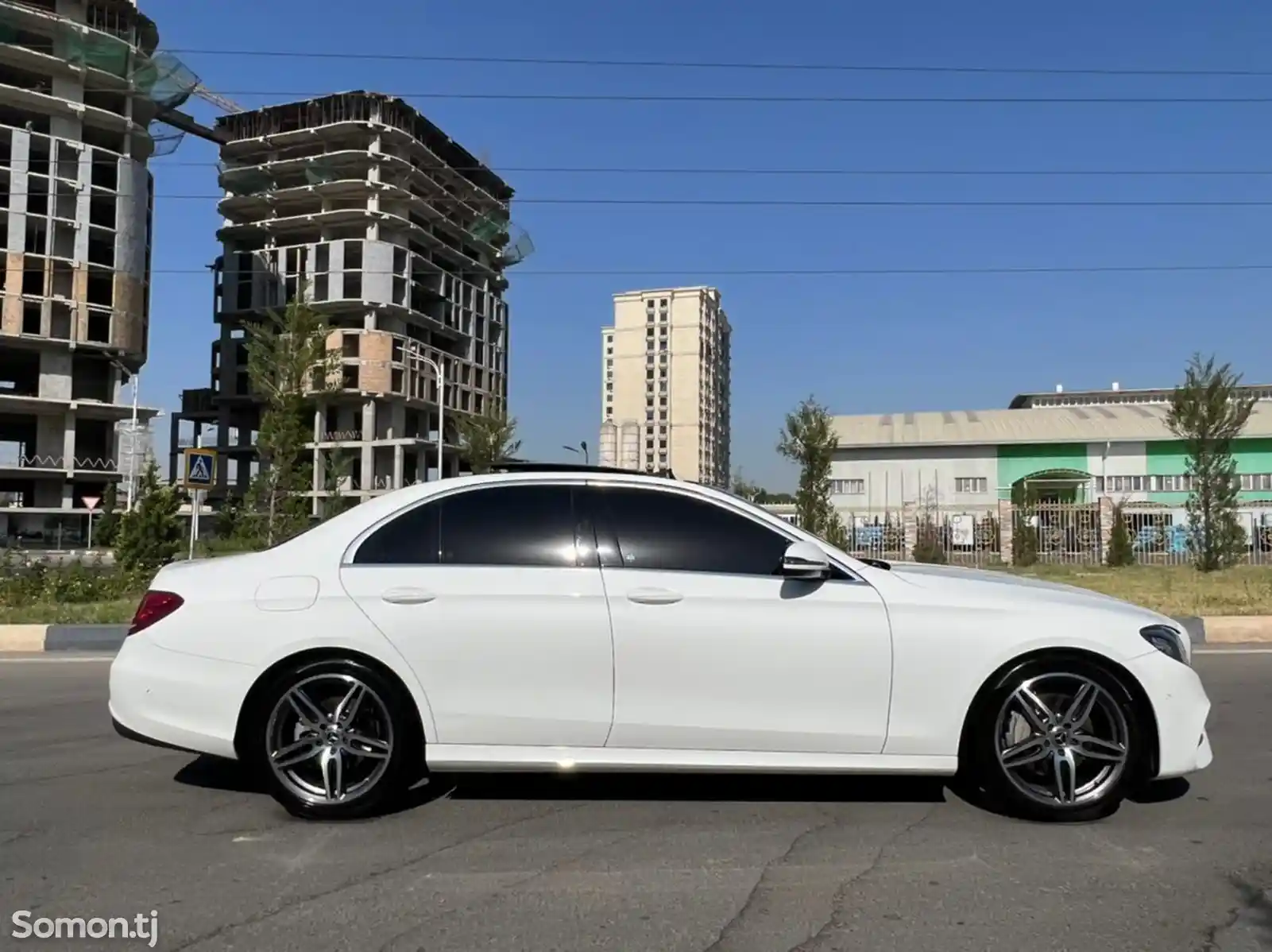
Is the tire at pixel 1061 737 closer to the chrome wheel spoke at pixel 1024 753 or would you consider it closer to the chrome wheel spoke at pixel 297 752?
the chrome wheel spoke at pixel 1024 753

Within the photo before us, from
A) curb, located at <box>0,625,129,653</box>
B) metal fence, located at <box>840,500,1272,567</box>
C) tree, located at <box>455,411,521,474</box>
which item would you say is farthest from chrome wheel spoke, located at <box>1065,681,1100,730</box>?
tree, located at <box>455,411,521,474</box>

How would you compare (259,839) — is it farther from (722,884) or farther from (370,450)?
(370,450)

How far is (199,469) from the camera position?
17406mm

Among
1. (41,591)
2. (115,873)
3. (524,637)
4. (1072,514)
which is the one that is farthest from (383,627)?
(1072,514)

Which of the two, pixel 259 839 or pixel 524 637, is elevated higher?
pixel 524 637

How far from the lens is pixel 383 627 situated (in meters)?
4.53

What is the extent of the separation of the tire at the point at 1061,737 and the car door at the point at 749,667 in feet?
1.76

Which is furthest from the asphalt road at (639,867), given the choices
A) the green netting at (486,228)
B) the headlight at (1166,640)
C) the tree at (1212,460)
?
the green netting at (486,228)

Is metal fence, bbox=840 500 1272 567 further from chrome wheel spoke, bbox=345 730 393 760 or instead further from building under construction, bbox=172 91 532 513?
building under construction, bbox=172 91 532 513

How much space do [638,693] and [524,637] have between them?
58 cm

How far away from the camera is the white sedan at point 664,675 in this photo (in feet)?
14.7

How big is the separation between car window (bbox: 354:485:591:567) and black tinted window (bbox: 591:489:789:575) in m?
0.18

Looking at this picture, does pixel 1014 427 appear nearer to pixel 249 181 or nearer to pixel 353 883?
pixel 353 883

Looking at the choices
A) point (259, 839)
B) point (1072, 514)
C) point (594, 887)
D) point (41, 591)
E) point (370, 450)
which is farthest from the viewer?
point (370, 450)
